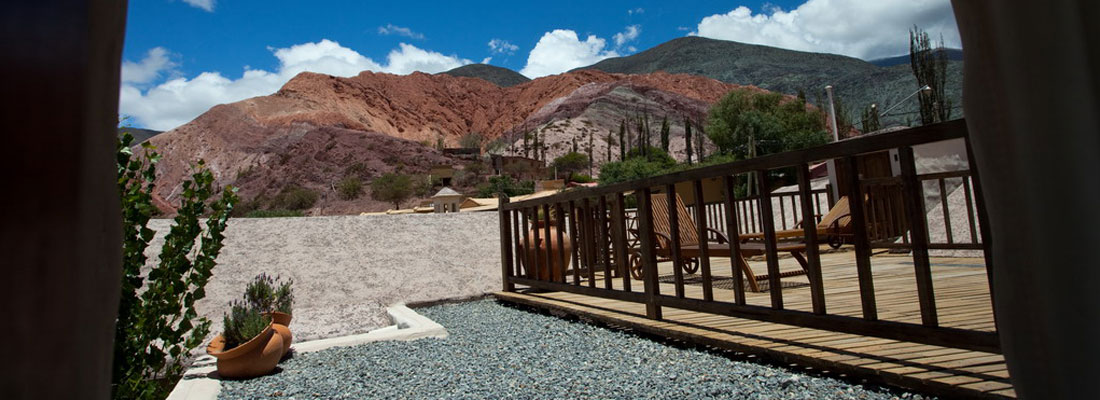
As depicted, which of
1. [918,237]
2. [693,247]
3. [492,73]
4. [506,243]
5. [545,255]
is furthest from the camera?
[492,73]

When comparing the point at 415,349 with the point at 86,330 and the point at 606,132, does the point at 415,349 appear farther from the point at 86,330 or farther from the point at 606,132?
the point at 606,132

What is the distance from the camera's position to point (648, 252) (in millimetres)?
3641

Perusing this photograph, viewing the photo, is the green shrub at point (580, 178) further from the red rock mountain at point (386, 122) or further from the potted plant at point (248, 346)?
Result: the potted plant at point (248, 346)

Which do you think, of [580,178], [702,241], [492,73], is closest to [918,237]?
[702,241]

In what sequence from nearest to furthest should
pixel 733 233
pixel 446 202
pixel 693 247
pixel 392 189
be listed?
pixel 733 233
pixel 693 247
pixel 446 202
pixel 392 189

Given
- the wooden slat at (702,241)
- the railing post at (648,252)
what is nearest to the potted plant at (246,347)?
the railing post at (648,252)

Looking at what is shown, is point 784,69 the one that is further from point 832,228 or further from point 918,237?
point 918,237

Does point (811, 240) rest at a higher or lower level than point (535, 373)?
higher

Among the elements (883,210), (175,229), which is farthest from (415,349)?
(883,210)

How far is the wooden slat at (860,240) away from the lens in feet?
7.37

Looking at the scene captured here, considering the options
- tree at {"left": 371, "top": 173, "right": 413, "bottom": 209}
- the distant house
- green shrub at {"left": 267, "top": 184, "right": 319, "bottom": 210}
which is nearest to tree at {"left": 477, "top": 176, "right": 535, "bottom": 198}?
the distant house

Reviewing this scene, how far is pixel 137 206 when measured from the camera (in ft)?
8.26

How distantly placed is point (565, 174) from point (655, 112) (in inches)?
862

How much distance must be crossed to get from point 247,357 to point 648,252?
2421 millimetres
